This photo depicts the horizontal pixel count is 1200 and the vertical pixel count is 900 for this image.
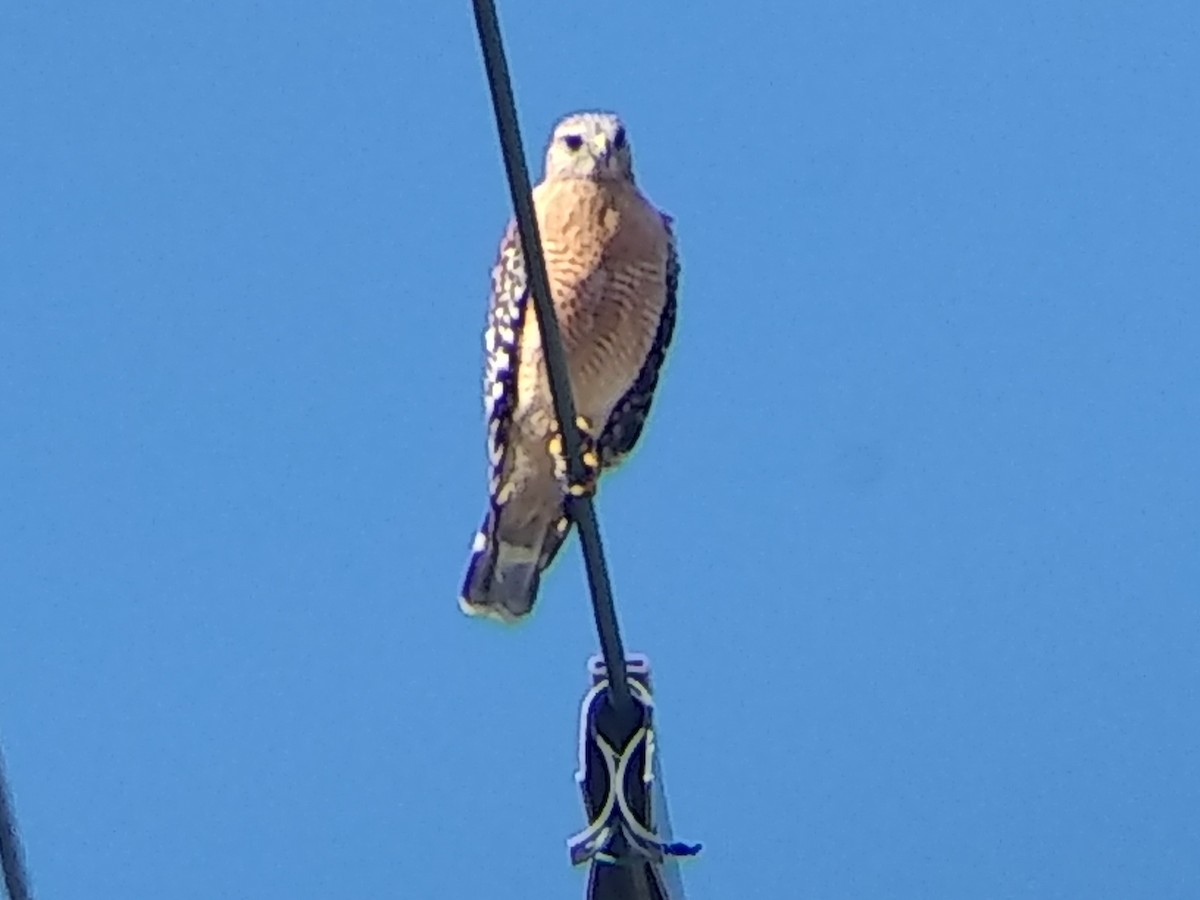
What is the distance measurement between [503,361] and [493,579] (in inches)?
12.9

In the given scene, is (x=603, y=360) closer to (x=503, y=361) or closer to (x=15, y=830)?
(x=503, y=361)

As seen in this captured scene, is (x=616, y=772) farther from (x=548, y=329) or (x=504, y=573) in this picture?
(x=504, y=573)

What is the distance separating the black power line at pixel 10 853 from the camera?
1498mm

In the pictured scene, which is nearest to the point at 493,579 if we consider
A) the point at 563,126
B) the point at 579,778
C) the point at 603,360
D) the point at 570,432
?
the point at 603,360

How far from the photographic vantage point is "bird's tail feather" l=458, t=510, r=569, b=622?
322 centimetres

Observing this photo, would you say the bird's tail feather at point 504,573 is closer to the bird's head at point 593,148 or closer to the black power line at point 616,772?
the bird's head at point 593,148

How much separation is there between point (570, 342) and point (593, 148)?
0.94 feet

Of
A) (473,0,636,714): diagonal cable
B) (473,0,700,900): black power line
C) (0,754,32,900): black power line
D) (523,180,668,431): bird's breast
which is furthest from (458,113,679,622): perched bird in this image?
(0,754,32,900): black power line

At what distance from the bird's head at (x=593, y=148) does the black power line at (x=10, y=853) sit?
5.91ft

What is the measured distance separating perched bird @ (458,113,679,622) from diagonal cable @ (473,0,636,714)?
110 centimetres

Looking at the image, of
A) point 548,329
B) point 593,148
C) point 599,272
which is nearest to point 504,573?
point 599,272

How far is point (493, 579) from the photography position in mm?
3242

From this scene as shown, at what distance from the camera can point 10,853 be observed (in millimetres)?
1510

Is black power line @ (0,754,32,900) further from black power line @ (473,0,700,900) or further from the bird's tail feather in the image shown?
the bird's tail feather
